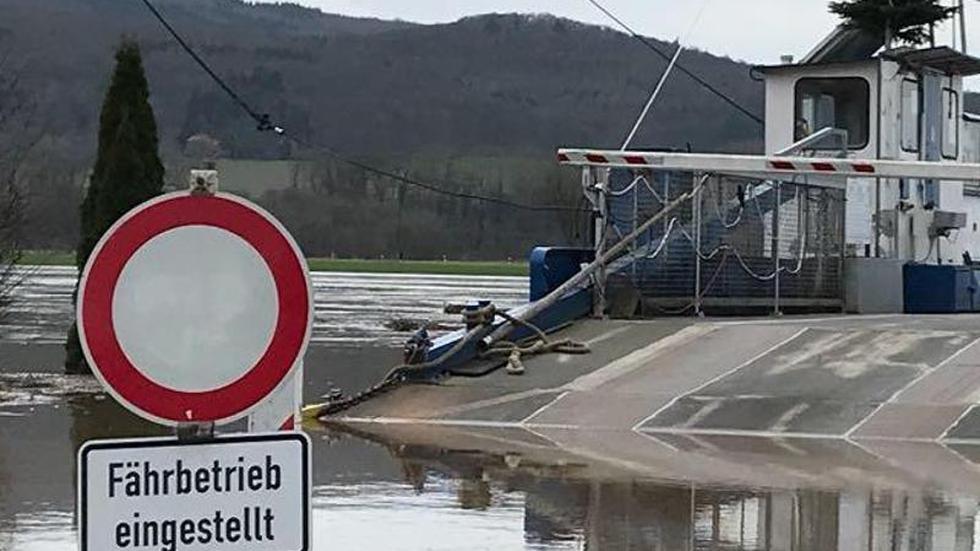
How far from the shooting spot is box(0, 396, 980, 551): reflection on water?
1061 cm

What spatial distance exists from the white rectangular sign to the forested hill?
87186mm

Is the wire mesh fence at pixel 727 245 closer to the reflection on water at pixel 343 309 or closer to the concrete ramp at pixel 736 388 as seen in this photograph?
the concrete ramp at pixel 736 388

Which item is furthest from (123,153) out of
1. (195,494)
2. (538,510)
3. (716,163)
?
(195,494)

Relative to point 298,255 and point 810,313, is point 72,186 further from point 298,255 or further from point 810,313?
point 298,255

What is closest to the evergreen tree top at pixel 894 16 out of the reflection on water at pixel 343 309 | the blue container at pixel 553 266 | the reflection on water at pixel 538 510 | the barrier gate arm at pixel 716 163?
the reflection on water at pixel 343 309

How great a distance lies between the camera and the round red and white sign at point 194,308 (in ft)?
15.0

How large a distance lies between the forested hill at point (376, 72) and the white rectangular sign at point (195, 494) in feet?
286

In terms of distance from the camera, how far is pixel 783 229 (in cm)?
2266

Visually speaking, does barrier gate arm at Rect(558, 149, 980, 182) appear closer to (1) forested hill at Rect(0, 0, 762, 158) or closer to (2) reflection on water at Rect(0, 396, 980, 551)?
(2) reflection on water at Rect(0, 396, 980, 551)

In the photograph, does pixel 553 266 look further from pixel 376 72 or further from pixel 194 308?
pixel 376 72

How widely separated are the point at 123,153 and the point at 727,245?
7.42 metres

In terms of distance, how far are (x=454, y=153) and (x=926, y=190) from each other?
3641 inches

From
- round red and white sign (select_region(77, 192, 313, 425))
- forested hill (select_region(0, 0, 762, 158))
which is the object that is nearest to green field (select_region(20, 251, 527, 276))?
forested hill (select_region(0, 0, 762, 158))

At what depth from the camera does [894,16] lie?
27.1m
